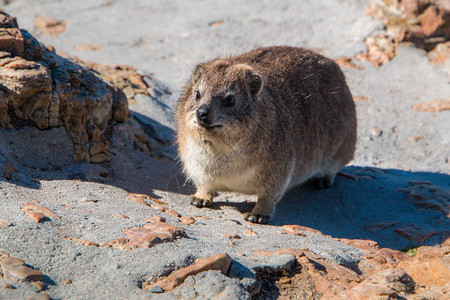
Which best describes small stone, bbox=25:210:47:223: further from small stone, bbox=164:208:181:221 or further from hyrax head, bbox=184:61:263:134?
hyrax head, bbox=184:61:263:134

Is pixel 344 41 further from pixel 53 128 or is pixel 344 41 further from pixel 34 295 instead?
pixel 34 295

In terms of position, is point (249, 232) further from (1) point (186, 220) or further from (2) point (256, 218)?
(2) point (256, 218)

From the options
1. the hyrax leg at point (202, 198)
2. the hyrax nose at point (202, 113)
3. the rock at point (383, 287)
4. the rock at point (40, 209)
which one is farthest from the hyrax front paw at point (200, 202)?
the rock at point (383, 287)

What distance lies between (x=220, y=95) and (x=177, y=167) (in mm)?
1775

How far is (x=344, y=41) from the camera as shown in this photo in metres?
10.1

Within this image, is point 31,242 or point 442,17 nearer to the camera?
point 31,242

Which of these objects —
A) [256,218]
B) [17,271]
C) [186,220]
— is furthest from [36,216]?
[256,218]

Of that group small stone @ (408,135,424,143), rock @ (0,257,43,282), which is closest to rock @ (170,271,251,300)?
rock @ (0,257,43,282)

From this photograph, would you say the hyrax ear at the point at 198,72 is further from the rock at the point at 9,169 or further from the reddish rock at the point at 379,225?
the reddish rock at the point at 379,225

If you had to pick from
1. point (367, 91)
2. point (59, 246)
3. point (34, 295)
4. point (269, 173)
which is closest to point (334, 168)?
point (269, 173)

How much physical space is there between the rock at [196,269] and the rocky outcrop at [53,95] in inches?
110

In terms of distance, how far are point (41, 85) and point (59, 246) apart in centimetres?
230

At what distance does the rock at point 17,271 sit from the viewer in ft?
10.6

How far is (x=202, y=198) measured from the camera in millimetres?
5941
